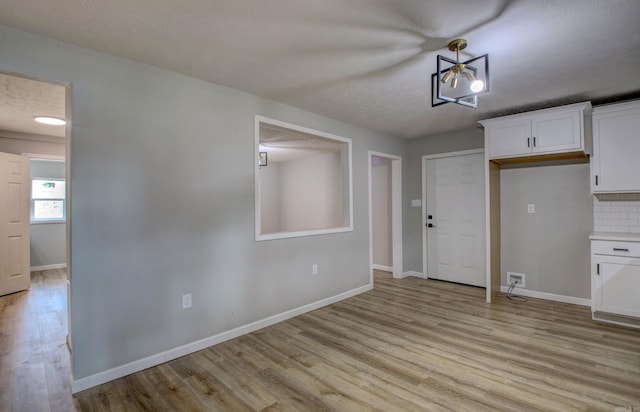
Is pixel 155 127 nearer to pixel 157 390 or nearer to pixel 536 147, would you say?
pixel 157 390

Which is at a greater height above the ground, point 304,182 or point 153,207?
point 304,182

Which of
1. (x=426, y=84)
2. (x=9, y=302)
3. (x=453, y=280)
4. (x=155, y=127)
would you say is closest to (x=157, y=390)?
(x=155, y=127)

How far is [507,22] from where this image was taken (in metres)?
1.90

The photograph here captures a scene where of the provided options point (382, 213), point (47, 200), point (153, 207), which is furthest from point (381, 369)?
point (47, 200)

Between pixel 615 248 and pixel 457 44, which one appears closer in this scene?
pixel 457 44

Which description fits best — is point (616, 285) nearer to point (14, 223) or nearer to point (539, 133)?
point (539, 133)

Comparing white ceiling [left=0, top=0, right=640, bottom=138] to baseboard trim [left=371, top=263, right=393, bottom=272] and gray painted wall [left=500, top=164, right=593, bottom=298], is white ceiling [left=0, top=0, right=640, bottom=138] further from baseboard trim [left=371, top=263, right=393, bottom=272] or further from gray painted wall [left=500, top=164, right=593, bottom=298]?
baseboard trim [left=371, top=263, right=393, bottom=272]

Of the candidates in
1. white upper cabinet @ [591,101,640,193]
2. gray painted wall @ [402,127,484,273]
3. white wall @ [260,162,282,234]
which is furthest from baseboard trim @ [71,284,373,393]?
white wall @ [260,162,282,234]

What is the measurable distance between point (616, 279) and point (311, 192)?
5271 mm

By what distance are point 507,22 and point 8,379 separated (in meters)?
4.27

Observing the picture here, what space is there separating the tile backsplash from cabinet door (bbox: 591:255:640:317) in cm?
66

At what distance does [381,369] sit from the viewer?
93.1 inches

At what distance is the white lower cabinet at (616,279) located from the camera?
2982 millimetres

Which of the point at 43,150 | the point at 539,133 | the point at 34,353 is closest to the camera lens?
the point at 34,353
